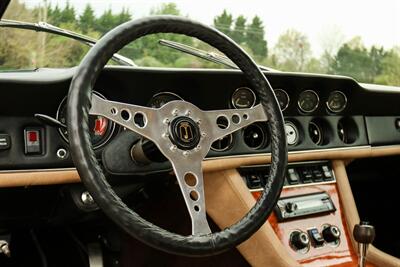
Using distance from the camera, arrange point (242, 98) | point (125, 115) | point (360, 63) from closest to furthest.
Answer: point (125, 115) < point (242, 98) < point (360, 63)

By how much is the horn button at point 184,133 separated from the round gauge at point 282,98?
2.56 ft

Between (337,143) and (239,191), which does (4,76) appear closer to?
(239,191)

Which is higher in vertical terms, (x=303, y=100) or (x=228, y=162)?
(x=303, y=100)

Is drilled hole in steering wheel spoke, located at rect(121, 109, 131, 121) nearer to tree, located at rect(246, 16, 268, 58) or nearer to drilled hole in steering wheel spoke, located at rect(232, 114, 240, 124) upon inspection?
drilled hole in steering wheel spoke, located at rect(232, 114, 240, 124)

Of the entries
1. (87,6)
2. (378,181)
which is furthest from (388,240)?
(87,6)

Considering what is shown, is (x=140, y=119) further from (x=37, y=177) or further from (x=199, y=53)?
(x=199, y=53)

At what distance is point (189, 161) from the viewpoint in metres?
1.57

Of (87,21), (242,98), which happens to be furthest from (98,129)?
(87,21)

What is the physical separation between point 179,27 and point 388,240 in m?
2.11

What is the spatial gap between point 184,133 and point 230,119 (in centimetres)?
18

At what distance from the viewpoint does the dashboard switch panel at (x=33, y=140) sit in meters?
1.76

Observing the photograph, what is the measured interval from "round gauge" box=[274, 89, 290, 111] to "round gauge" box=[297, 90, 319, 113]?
0.22 ft

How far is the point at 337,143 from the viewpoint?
8.11ft

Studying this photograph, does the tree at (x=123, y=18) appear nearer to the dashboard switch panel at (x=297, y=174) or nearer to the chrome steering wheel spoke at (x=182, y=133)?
the chrome steering wheel spoke at (x=182, y=133)
